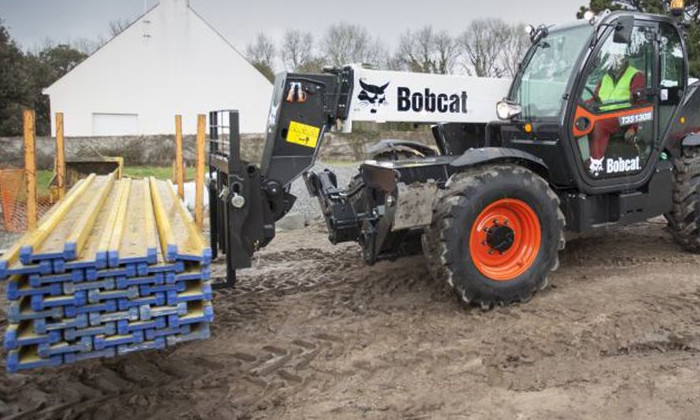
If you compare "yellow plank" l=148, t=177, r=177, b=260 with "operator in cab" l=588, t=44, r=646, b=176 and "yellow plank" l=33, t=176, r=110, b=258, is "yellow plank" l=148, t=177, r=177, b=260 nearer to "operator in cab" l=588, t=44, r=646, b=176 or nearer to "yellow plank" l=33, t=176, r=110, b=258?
"yellow plank" l=33, t=176, r=110, b=258

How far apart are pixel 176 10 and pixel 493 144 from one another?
24.3 m

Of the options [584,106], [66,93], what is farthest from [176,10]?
[584,106]

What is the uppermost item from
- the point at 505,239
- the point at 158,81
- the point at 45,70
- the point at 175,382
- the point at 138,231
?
the point at 45,70

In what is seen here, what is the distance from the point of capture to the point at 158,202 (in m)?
5.34

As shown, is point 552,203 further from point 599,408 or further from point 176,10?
point 176,10

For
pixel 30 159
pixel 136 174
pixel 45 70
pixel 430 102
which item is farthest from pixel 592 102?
pixel 45 70

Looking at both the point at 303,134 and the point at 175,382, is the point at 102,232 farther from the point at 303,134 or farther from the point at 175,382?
the point at 303,134

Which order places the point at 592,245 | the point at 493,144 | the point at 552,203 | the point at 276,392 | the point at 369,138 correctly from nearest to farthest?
the point at 276,392, the point at 552,203, the point at 493,144, the point at 592,245, the point at 369,138

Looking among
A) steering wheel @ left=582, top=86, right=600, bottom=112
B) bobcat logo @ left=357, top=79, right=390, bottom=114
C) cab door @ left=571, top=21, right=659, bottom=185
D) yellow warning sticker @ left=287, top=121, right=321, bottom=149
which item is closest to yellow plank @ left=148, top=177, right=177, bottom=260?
yellow warning sticker @ left=287, top=121, right=321, bottom=149

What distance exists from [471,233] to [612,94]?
201 cm

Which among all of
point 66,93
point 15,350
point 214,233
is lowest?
point 15,350

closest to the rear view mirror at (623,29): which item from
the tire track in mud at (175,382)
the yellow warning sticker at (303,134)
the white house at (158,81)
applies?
the yellow warning sticker at (303,134)

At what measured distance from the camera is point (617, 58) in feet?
17.9

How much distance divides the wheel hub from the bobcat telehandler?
0.01m
